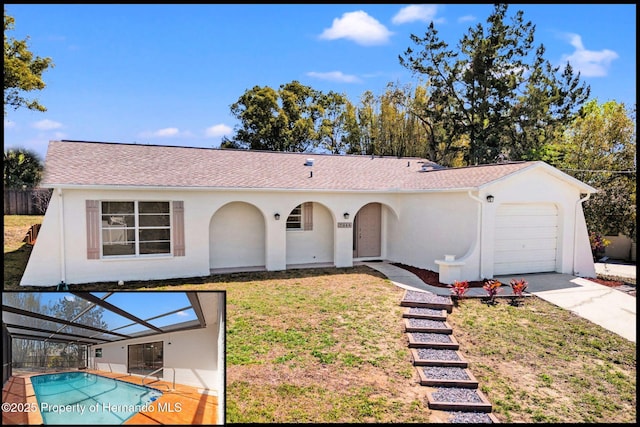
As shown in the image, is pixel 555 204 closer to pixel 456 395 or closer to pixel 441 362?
pixel 441 362

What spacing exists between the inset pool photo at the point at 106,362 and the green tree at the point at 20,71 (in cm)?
1818

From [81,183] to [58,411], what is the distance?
8.84 m

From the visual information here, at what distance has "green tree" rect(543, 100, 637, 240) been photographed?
17.4 metres

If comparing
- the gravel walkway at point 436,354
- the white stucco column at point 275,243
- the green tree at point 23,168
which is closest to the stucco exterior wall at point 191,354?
the gravel walkway at point 436,354

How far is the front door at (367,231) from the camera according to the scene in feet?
51.9

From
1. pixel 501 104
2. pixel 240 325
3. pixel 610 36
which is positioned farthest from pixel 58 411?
pixel 501 104

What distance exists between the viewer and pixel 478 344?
26.1ft

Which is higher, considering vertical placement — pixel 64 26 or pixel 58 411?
pixel 64 26

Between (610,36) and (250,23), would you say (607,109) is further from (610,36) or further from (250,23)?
(250,23)

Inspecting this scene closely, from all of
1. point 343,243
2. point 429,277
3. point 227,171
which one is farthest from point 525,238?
point 227,171

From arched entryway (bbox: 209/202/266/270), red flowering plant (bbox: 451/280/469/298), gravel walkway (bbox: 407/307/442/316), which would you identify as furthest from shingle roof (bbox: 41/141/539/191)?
gravel walkway (bbox: 407/307/442/316)

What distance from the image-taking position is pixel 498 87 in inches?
998

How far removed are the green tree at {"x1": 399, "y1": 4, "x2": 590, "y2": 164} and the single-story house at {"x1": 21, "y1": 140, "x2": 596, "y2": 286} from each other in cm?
1400

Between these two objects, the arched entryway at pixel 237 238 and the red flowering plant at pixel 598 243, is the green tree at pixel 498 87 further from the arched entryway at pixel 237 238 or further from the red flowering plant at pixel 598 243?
the arched entryway at pixel 237 238
